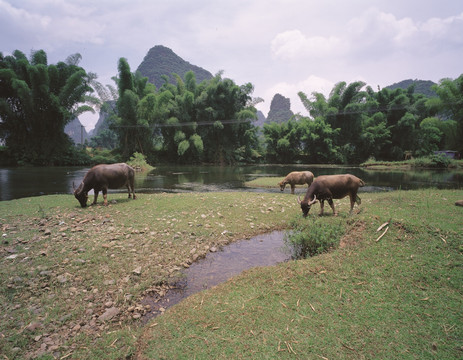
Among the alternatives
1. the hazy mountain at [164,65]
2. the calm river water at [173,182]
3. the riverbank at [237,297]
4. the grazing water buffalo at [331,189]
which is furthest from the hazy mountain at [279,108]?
the riverbank at [237,297]

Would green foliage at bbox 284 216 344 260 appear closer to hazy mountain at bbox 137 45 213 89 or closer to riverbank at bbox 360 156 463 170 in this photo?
riverbank at bbox 360 156 463 170

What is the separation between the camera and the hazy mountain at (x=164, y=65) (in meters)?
120

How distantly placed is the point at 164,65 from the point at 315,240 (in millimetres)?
135526

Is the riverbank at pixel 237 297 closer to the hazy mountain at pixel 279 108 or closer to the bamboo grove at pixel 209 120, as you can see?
the bamboo grove at pixel 209 120

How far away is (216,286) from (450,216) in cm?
570

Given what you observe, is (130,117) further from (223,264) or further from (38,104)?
(223,264)

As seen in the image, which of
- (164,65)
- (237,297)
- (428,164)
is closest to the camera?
(237,297)

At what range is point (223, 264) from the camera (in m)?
5.23

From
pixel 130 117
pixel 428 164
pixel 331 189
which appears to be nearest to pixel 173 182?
pixel 331 189

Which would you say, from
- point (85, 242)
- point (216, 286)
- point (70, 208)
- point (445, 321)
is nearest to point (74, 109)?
point (70, 208)

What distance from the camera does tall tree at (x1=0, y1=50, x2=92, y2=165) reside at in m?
27.7

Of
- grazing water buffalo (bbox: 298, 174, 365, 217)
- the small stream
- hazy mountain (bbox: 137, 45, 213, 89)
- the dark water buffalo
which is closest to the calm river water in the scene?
the dark water buffalo

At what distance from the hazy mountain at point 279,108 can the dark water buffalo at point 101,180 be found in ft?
344

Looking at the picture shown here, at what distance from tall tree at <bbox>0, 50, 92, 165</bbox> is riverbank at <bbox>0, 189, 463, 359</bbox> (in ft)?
94.9
